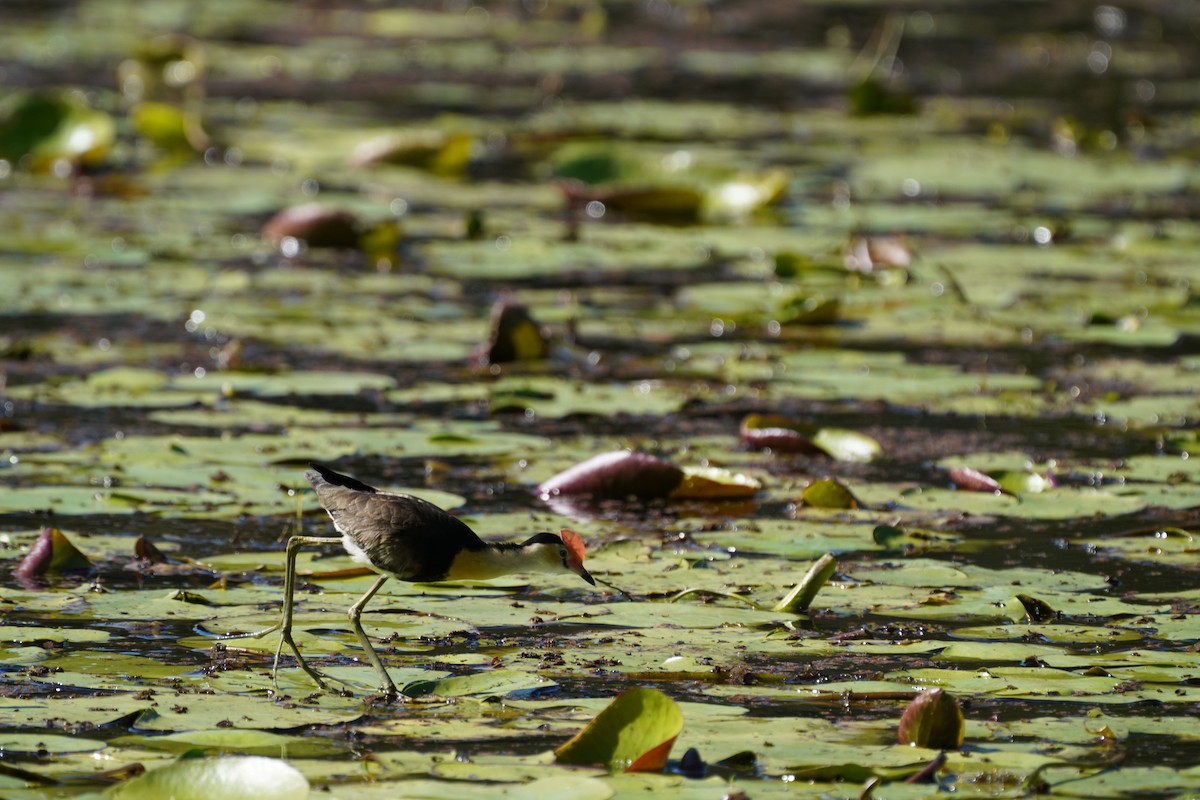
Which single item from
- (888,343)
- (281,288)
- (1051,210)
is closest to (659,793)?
(888,343)

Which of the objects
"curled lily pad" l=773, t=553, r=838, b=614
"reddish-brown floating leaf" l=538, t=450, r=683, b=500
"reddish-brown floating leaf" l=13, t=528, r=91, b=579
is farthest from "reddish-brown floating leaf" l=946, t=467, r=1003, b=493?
"reddish-brown floating leaf" l=13, t=528, r=91, b=579

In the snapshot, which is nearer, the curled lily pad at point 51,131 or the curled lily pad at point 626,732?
the curled lily pad at point 626,732

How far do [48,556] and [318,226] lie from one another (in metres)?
4.01

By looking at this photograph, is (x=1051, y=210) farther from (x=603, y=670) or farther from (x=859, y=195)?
(x=603, y=670)

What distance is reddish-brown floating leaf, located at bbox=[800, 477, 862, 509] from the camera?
483 cm

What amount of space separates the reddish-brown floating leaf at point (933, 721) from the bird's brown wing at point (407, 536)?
0.86 metres

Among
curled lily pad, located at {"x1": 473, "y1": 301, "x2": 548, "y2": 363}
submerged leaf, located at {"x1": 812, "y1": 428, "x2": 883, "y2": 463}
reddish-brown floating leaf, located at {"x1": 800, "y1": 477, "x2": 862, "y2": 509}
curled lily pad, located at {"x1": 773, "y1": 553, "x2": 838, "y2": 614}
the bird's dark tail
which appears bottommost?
curled lily pad, located at {"x1": 773, "y1": 553, "x2": 838, "y2": 614}

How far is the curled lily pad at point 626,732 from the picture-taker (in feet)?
10.2

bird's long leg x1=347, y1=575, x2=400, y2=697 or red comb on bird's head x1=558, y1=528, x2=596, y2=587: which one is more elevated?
red comb on bird's head x1=558, y1=528, x2=596, y2=587

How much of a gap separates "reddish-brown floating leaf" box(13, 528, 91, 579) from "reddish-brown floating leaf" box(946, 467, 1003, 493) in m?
2.18

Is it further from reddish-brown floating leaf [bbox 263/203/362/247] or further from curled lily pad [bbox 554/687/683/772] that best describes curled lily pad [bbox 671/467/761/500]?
reddish-brown floating leaf [bbox 263/203/362/247]

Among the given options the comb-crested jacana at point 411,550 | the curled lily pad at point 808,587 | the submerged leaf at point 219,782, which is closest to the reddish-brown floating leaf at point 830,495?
the curled lily pad at point 808,587

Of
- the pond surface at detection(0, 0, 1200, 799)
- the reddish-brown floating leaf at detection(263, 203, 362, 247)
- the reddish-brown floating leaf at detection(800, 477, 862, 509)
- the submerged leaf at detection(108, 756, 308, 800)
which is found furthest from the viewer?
the reddish-brown floating leaf at detection(263, 203, 362, 247)

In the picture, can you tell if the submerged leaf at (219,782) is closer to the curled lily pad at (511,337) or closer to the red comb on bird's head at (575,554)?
the red comb on bird's head at (575,554)
